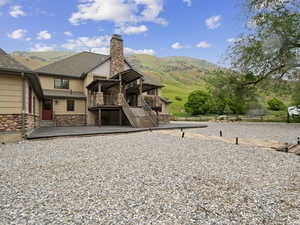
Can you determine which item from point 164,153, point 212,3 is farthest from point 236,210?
point 212,3

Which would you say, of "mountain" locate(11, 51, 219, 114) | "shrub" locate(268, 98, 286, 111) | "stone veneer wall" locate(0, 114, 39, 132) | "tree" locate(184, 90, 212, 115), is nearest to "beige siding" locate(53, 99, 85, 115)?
"stone veneer wall" locate(0, 114, 39, 132)

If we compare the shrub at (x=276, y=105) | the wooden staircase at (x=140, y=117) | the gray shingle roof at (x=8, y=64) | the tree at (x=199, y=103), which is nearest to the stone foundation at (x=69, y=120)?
the wooden staircase at (x=140, y=117)

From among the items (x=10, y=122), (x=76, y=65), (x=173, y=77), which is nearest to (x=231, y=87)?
(x=76, y=65)

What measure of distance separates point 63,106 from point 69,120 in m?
1.44

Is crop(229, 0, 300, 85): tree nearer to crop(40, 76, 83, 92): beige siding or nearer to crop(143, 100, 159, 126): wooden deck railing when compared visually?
crop(143, 100, 159, 126): wooden deck railing

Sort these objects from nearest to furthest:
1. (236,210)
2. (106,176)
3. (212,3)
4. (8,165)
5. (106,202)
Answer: (236,210), (106,202), (106,176), (8,165), (212,3)

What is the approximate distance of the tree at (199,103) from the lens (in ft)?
115

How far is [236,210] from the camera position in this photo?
2.24 meters

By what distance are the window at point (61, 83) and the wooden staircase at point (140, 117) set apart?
730 cm

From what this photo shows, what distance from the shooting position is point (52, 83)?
52.4 feet

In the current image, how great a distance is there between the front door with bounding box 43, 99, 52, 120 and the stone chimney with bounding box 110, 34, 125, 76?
654 centimetres

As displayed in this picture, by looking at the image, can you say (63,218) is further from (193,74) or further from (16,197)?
(193,74)

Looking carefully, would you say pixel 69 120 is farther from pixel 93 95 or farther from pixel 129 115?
pixel 129 115

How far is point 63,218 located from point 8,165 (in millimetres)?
3322
